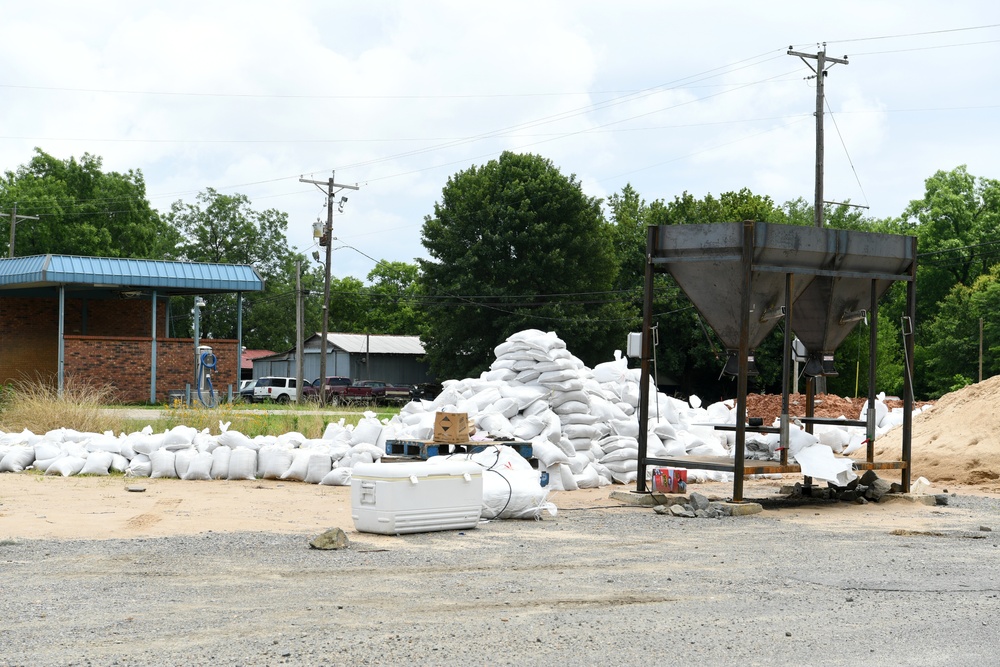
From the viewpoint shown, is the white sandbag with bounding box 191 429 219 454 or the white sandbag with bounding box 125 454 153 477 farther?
the white sandbag with bounding box 191 429 219 454

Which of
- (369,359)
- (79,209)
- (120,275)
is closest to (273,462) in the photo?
(120,275)

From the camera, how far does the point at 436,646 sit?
5.19 metres

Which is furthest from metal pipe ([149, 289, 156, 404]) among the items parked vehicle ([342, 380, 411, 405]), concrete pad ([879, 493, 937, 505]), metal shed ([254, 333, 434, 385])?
concrete pad ([879, 493, 937, 505])

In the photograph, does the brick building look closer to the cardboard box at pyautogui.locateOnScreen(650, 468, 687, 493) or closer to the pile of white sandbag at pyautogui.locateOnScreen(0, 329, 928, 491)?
the pile of white sandbag at pyautogui.locateOnScreen(0, 329, 928, 491)

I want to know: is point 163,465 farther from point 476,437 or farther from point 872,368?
point 872,368

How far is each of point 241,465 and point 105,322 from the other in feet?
77.3

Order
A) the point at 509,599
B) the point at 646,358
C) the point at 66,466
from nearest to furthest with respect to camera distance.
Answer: the point at 509,599 < the point at 646,358 < the point at 66,466

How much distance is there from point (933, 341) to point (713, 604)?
52.4 meters

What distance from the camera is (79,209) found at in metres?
57.9

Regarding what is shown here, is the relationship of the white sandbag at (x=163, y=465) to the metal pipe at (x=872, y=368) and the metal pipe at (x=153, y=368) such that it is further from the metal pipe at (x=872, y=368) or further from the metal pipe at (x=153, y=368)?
the metal pipe at (x=153, y=368)

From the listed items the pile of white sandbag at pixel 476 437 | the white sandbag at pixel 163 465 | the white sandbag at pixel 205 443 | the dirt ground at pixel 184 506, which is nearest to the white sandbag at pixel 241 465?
the pile of white sandbag at pixel 476 437

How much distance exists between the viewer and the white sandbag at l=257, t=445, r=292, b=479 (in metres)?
14.0

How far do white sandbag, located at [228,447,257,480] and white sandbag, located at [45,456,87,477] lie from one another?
2000mm

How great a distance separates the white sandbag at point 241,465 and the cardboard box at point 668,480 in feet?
17.1
